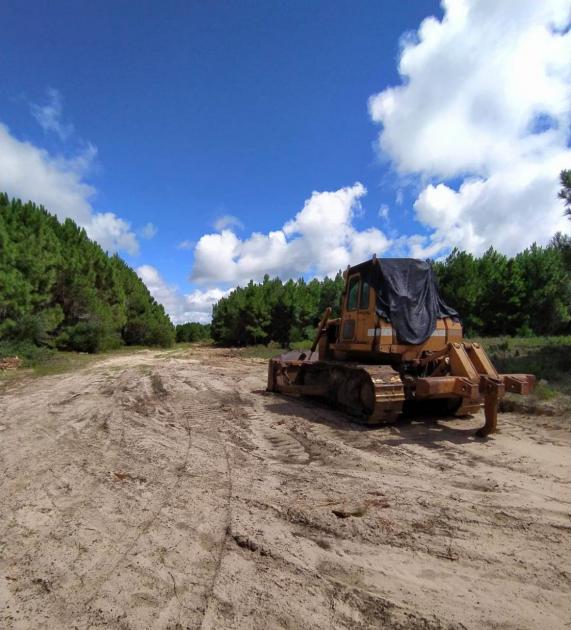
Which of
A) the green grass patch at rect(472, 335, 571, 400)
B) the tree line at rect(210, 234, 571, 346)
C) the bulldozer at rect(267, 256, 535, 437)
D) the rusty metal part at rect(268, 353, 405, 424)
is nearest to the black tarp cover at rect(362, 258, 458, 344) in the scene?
the bulldozer at rect(267, 256, 535, 437)

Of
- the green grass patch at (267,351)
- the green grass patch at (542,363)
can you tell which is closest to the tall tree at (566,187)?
the green grass patch at (542,363)

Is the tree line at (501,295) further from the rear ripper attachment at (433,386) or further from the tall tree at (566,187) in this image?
the rear ripper attachment at (433,386)

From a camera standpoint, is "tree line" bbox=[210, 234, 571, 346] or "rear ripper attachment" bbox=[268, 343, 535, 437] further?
"tree line" bbox=[210, 234, 571, 346]

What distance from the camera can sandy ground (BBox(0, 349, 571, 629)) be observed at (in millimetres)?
2514

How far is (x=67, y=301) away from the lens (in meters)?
25.0

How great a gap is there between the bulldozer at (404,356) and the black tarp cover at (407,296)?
2cm

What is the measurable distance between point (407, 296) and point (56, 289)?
2264 centimetres

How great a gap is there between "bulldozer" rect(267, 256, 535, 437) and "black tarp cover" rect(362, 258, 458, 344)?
17 mm

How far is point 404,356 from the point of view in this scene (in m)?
7.50

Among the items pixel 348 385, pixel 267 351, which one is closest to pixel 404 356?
pixel 348 385

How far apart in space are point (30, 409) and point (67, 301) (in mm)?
18318

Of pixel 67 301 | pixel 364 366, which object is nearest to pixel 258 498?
pixel 364 366

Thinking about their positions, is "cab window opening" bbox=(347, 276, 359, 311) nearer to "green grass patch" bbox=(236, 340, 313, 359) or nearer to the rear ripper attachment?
the rear ripper attachment

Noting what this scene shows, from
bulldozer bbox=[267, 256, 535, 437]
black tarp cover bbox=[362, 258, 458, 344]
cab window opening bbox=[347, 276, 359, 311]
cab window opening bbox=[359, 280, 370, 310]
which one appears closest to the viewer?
bulldozer bbox=[267, 256, 535, 437]
